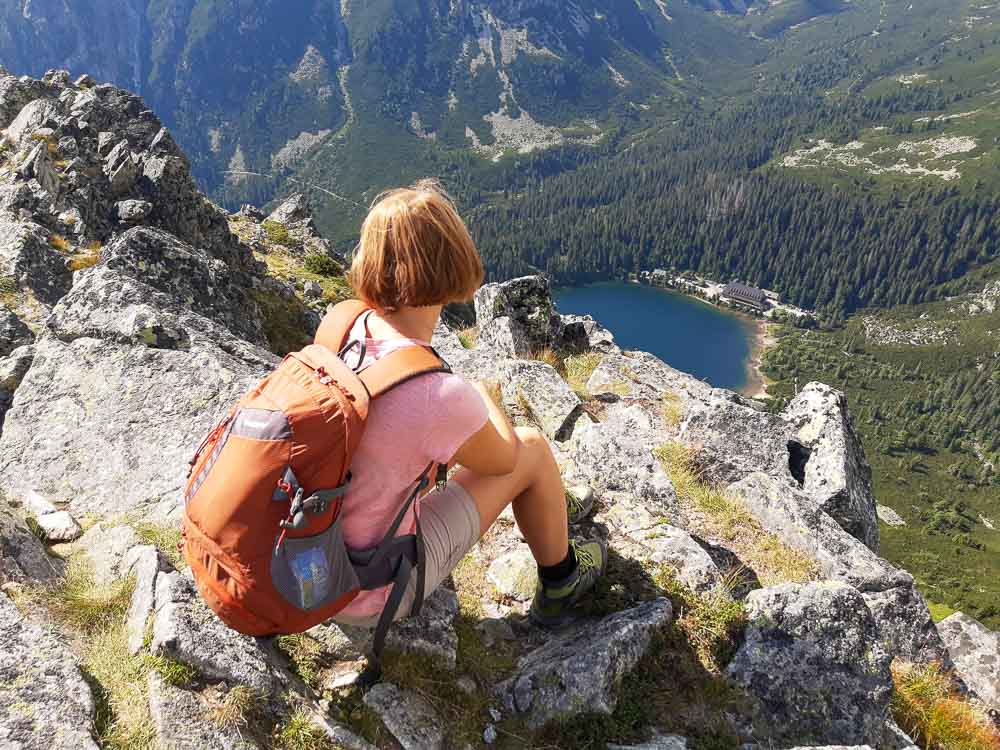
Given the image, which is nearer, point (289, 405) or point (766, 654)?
point (289, 405)

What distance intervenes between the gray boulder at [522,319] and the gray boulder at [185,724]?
1116cm

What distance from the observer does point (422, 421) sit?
3.44 meters

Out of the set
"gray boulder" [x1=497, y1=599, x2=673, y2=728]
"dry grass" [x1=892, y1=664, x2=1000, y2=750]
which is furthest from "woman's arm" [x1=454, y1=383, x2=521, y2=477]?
"dry grass" [x1=892, y1=664, x2=1000, y2=750]

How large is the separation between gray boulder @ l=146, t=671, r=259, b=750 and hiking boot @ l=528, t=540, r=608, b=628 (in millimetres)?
2651

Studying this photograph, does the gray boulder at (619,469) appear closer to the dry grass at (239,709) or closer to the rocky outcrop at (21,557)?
the dry grass at (239,709)

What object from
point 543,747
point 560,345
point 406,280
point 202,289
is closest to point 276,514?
point 406,280

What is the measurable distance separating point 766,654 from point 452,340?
34.5ft

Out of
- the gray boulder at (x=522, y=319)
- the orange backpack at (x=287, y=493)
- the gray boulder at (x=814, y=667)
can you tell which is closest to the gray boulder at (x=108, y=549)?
the orange backpack at (x=287, y=493)

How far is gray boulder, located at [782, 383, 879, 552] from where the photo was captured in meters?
9.54

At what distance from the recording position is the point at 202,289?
11828 mm

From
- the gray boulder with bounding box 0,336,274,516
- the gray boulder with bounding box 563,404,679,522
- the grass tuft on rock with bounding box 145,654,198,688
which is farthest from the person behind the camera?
the gray boulder with bounding box 563,404,679,522

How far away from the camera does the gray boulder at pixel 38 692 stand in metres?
3.27

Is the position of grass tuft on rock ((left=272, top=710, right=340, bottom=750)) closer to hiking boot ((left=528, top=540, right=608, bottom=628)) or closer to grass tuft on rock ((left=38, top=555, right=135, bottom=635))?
grass tuft on rock ((left=38, top=555, right=135, bottom=635))

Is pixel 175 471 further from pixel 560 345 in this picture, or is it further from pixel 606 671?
pixel 560 345
